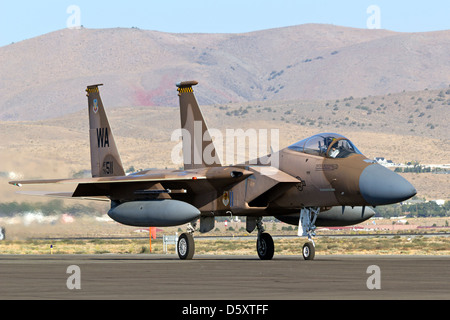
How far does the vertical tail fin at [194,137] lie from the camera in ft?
97.6

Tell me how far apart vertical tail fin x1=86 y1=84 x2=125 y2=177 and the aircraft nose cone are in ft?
38.8

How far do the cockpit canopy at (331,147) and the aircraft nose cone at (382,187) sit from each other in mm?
1151

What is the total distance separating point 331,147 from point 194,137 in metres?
6.91

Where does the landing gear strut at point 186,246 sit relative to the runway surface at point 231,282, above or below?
below

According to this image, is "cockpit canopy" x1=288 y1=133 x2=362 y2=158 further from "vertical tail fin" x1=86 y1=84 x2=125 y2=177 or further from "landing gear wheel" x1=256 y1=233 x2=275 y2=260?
"vertical tail fin" x1=86 y1=84 x2=125 y2=177

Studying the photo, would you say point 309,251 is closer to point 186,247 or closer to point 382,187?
point 382,187

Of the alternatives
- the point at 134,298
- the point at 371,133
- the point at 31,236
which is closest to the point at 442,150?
the point at 371,133

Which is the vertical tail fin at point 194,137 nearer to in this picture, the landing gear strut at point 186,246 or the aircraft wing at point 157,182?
the aircraft wing at point 157,182

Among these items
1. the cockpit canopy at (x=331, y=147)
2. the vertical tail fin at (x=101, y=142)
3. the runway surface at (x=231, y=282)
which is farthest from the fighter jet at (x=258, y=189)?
the runway surface at (x=231, y=282)

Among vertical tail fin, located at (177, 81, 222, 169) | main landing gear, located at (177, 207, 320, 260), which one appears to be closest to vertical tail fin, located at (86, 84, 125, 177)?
vertical tail fin, located at (177, 81, 222, 169)

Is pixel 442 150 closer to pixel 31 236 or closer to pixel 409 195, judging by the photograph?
pixel 31 236

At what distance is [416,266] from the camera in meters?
21.8

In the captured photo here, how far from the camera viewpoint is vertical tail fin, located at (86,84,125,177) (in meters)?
32.4
